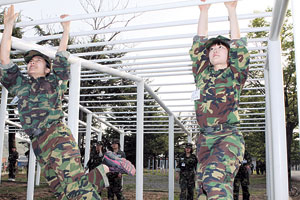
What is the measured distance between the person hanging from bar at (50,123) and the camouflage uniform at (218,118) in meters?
1.23

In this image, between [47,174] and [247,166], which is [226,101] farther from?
[247,166]

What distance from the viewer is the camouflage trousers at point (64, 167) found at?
11.9 ft

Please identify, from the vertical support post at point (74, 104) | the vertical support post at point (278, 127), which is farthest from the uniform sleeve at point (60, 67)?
the vertical support post at point (278, 127)

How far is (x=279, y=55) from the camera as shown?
15.8 feet

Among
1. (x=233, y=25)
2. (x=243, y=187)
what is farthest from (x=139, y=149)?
(x=243, y=187)

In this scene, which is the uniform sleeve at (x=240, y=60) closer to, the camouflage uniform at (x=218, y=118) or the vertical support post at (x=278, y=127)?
the camouflage uniform at (x=218, y=118)

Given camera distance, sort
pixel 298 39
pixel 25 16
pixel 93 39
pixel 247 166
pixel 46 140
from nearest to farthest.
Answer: pixel 298 39
pixel 46 140
pixel 247 166
pixel 25 16
pixel 93 39

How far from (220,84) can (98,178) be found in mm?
1656

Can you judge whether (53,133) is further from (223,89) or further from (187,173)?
(187,173)

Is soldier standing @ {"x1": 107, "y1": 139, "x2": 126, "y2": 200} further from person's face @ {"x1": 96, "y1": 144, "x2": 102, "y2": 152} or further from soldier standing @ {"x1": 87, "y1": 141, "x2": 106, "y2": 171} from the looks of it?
person's face @ {"x1": 96, "y1": 144, "x2": 102, "y2": 152}

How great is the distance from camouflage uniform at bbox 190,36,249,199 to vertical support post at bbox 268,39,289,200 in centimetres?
135

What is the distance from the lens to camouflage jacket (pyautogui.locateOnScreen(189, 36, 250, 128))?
11.2 feet

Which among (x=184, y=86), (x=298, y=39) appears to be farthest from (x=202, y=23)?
(x=184, y=86)

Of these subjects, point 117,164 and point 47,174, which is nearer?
point 47,174
